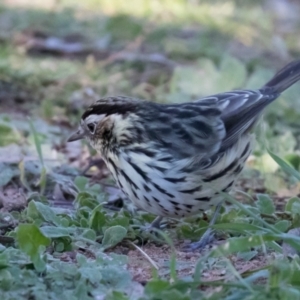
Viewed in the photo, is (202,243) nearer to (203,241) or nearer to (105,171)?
(203,241)

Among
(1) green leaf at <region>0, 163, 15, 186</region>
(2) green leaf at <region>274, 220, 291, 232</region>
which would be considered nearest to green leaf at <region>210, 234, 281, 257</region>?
(2) green leaf at <region>274, 220, 291, 232</region>

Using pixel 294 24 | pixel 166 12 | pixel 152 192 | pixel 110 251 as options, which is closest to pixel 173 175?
pixel 152 192

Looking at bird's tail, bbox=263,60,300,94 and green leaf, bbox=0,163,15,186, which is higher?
bird's tail, bbox=263,60,300,94

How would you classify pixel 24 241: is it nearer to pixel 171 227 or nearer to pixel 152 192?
pixel 152 192

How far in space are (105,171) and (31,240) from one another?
2070 mm

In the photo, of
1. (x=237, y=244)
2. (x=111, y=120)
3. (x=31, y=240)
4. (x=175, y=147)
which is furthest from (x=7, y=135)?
(x=237, y=244)

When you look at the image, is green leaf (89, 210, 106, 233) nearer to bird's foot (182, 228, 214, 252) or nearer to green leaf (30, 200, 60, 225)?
green leaf (30, 200, 60, 225)

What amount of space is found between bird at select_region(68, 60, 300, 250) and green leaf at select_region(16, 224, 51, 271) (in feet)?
2.42

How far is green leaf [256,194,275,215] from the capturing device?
15.0ft

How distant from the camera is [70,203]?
4.85 m

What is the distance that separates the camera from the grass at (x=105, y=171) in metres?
3.38

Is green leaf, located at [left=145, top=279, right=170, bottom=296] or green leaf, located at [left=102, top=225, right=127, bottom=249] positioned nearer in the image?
green leaf, located at [left=145, top=279, right=170, bottom=296]

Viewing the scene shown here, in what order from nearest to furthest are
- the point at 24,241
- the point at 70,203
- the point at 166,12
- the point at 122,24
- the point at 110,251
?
the point at 24,241 → the point at 110,251 → the point at 70,203 → the point at 122,24 → the point at 166,12

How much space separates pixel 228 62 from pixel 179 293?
4.58m
